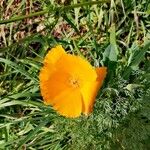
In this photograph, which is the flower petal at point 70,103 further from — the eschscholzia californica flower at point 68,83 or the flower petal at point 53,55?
the flower petal at point 53,55

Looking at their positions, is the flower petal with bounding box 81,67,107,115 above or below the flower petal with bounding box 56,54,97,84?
below

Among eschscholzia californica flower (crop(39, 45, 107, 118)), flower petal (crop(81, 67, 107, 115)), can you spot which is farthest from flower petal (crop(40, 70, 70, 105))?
flower petal (crop(81, 67, 107, 115))

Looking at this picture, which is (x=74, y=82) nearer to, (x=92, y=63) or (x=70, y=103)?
(x=70, y=103)

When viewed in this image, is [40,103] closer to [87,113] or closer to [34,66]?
[34,66]

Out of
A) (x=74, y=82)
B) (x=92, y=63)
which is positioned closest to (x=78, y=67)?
(x=74, y=82)

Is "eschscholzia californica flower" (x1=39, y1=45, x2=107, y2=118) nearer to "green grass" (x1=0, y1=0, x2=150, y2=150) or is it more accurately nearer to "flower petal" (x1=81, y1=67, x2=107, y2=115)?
"flower petal" (x1=81, y1=67, x2=107, y2=115)

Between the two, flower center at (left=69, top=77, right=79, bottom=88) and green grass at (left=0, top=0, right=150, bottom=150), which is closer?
flower center at (left=69, top=77, right=79, bottom=88)

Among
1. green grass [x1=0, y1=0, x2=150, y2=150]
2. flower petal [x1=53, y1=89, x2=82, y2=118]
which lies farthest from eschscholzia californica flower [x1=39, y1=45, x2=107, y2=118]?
green grass [x1=0, y1=0, x2=150, y2=150]
